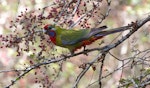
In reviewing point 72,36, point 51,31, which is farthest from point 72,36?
point 51,31

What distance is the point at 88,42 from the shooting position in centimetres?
321

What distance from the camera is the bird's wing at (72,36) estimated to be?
128 inches

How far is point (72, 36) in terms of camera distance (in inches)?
132

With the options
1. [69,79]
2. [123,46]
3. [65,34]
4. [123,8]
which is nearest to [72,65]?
[69,79]

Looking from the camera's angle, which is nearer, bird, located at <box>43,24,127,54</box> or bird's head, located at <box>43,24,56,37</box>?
bird, located at <box>43,24,127,54</box>

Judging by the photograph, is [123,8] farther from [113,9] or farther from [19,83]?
[19,83]

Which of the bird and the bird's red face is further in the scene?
the bird's red face

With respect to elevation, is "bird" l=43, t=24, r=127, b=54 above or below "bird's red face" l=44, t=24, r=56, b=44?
below

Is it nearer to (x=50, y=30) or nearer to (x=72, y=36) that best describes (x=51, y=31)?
(x=50, y=30)

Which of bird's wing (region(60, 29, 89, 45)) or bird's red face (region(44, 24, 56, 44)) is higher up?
bird's red face (region(44, 24, 56, 44))

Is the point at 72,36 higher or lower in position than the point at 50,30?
lower

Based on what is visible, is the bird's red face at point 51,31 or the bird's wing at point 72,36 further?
the bird's red face at point 51,31

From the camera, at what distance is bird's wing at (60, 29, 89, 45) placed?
128 inches

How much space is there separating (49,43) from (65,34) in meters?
0.22
